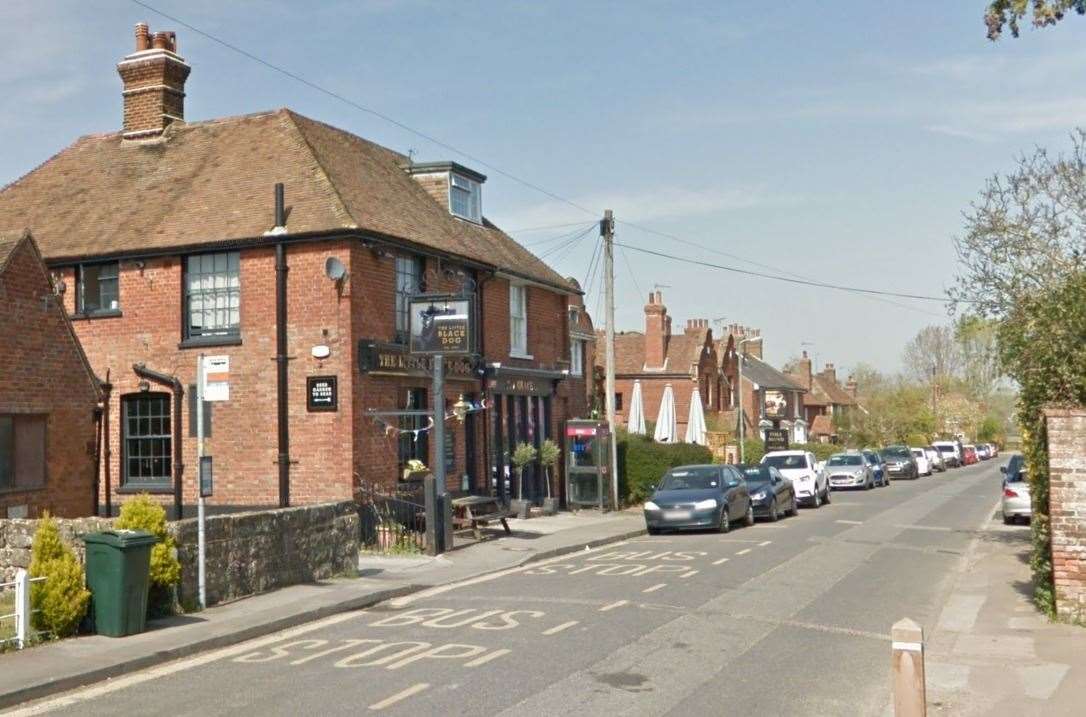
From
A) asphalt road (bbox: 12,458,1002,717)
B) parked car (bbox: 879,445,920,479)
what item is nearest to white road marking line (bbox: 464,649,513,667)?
asphalt road (bbox: 12,458,1002,717)

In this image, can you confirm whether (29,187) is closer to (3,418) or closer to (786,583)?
(3,418)

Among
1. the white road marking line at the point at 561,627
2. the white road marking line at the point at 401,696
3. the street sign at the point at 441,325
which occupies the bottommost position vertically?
the white road marking line at the point at 561,627

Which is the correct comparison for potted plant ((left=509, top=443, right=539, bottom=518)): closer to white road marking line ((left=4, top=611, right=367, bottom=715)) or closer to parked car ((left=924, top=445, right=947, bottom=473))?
white road marking line ((left=4, top=611, right=367, bottom=715))

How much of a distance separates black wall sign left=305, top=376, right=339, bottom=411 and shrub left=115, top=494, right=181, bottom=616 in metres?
7.93

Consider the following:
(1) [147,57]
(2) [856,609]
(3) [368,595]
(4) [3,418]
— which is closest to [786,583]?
(2) [856,609]

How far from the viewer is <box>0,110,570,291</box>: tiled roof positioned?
21.9 metres

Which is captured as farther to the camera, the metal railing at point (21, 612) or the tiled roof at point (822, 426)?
the tiled roof at point (822, 426)

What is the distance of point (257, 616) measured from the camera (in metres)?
12.8

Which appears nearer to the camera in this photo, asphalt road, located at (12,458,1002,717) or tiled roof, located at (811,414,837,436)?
asphalt road, located at (12,458,1002,717)

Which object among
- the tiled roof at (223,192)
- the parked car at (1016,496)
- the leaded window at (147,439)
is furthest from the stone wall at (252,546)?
the parked car at (1016,496)

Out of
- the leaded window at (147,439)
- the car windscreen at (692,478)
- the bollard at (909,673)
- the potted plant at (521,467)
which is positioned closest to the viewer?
the bollard at (909,673)

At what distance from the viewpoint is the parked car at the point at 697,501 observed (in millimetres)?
23297

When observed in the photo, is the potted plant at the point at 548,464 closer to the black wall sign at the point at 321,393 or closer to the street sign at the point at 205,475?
the black wall sign at the point at 321,393

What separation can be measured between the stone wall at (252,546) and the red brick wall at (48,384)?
143 inches
